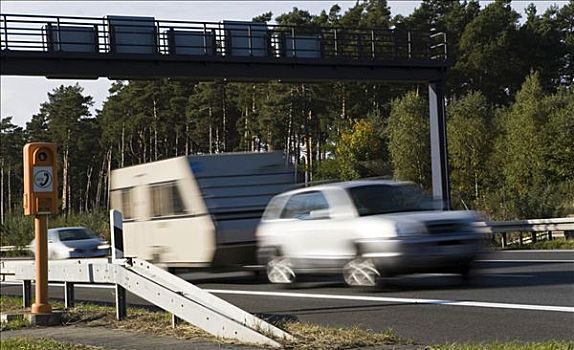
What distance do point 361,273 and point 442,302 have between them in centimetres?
234

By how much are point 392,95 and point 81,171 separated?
27.5m

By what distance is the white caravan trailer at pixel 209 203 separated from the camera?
19359 mm

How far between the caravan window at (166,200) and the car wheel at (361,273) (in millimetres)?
5385

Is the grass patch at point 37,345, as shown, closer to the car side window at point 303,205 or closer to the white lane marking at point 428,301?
the white lane marking at point 428,301

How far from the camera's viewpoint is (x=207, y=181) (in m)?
19.8

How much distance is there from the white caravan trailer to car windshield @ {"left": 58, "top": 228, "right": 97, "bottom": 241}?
1124 centimetres

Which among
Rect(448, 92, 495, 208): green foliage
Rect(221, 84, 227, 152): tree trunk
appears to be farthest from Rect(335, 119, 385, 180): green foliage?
Rect(221, 84, 227, 152): tree trunk

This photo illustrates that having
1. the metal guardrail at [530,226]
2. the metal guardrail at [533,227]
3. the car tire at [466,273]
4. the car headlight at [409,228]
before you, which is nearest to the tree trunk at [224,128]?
the metal guardrail at [533,227]

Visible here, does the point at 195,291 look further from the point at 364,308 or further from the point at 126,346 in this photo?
the point at 364,308

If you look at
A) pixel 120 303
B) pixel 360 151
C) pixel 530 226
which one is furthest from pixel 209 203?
pixel 360 151

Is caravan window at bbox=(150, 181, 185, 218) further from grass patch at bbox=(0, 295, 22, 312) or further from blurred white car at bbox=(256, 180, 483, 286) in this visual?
grass patch at bbox=(0, 295, 22, 312)

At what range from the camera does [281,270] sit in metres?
17.4

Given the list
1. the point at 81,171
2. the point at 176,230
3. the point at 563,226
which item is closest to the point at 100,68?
the point at 176,230

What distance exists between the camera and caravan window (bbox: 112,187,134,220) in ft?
74.6
